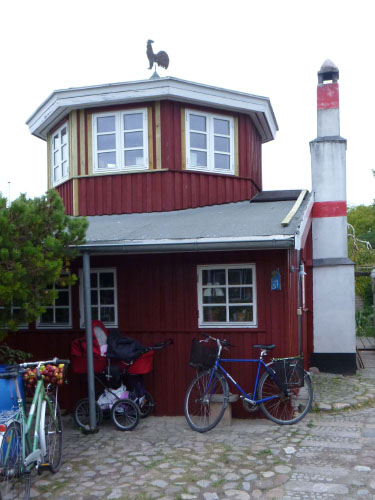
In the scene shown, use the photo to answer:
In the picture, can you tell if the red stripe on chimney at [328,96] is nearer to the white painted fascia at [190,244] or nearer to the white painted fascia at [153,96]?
the white painted fascia at [153,96]

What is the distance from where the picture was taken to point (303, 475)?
554 cm

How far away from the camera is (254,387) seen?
7598 millimetres

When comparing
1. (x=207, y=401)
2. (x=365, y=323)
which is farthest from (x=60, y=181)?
(x=365, y=323)

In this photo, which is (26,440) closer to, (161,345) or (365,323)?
(161,345)

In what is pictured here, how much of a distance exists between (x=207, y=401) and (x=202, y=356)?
59 centimetres

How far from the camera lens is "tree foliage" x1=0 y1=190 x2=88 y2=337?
18.8 ft

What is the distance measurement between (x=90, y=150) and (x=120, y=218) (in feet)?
5.14

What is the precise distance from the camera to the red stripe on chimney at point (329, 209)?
→ 36.9 ft

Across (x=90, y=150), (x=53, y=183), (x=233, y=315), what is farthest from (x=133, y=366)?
(x=53, y=183)

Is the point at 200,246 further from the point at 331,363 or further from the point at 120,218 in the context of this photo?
the point at 331,363

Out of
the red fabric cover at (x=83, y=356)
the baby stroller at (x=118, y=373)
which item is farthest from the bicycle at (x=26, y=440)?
the red fabric cover at (x=83, y=356)

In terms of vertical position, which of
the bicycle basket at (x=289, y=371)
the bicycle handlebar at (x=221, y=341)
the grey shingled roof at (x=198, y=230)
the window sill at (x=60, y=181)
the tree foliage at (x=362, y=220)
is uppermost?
Answer: the tree foliage at (x=362, y=220)

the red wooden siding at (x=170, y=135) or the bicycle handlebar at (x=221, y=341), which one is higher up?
the red wooden siding at (x=170, y=135)

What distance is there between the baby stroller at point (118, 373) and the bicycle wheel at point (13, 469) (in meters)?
2.27
